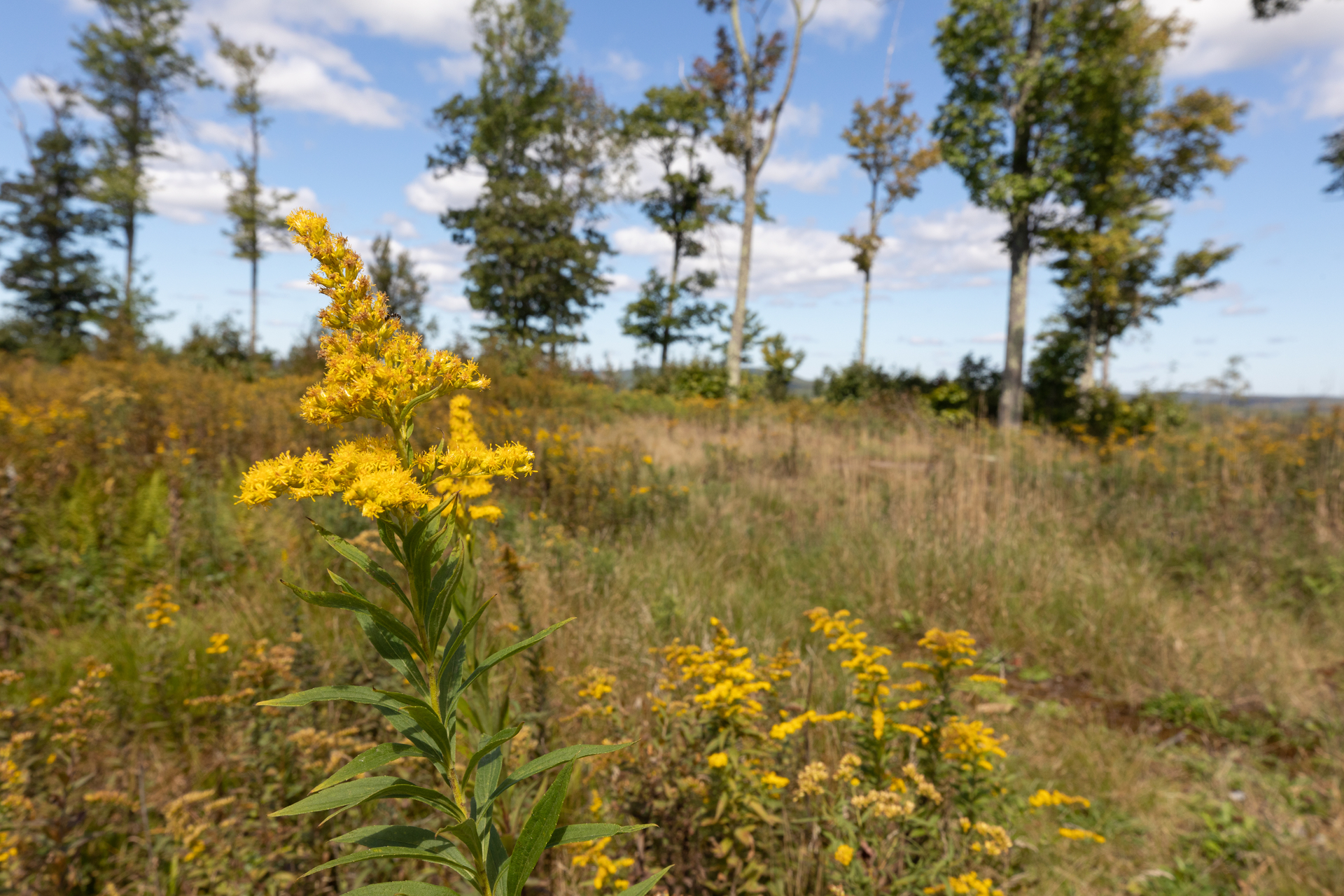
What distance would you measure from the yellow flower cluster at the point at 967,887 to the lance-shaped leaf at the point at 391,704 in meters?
1.40

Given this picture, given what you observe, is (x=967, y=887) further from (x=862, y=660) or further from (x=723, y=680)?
(x=723, y=680)

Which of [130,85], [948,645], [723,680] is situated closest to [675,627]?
[723,680]

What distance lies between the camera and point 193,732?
2.53 meters

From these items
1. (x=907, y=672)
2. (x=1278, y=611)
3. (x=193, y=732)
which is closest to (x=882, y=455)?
(x=1278, y=611)

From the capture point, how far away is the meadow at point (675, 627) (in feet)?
6.10

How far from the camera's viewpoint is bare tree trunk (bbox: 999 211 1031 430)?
37.8 feet

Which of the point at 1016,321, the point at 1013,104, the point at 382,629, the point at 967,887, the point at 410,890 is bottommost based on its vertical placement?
the point at 967,887

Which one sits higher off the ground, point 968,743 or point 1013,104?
point 1013,104

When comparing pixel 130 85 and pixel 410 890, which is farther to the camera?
pixel 130 85

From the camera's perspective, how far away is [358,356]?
0.76 m

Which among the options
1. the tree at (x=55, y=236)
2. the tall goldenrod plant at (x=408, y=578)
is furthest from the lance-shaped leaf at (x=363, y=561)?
the tree at (x=55, y=236)

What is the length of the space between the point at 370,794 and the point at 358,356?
52 centimetres

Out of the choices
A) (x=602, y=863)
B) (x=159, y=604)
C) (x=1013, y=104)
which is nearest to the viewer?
(x=602, y=863)

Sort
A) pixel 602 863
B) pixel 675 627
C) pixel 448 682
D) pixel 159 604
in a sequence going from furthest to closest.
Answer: pixel 675 627, pixel 159 604, pixel 602 863, pixel 448 682
